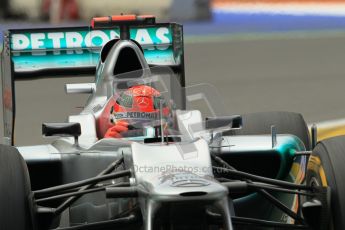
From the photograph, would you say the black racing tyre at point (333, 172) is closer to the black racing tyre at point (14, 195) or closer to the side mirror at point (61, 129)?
the side mirror at point (61, 129)

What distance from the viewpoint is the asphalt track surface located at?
15.7m

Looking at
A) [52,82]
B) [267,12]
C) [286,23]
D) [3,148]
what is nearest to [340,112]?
[52,82]

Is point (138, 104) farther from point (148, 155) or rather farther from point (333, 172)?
point (333, 172)

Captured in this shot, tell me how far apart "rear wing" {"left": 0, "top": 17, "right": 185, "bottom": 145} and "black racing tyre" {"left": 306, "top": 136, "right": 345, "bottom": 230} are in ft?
9.42

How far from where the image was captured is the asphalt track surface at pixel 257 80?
618 inches

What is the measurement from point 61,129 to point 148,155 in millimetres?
971

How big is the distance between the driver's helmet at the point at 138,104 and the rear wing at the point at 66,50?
66.9 inches

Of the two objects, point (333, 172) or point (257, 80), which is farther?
point (257, 80)

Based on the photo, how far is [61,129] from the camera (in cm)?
720

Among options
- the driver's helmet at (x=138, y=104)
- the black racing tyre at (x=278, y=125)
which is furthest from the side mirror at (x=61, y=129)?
the black racing tyre at (x=278, y=125)

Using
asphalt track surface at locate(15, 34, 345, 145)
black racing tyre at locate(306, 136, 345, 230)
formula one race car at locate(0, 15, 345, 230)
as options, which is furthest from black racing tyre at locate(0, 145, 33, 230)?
asphalt track surface at locate(15, 34, 345, 145)

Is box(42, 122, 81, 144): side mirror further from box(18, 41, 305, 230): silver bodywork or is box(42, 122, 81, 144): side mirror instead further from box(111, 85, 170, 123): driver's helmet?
box(111, 85, 170, 123): driver's helmet

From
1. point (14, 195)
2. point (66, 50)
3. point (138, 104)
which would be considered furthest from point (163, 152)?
point (66, 50)

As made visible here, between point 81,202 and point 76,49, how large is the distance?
8.80 ft
